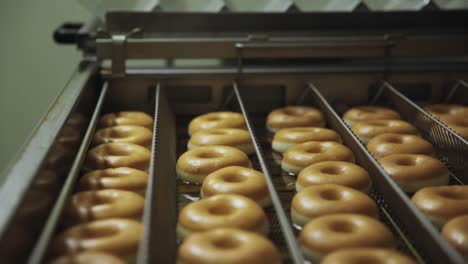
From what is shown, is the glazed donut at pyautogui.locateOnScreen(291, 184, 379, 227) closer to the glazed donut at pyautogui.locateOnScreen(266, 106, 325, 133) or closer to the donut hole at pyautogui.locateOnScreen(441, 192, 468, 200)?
the donut hole at pyautogui.locateOnScreen(441, 192, 468, 200)

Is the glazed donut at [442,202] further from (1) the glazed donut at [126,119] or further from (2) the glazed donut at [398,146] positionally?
(1) the glazed donut at [126,119]

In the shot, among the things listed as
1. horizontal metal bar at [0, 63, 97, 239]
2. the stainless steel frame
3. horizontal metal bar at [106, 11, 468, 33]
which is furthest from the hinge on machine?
horizontal metal bar at [0, 63, 97, 239]

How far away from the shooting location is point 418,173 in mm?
1920

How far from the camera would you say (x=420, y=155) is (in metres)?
2.05

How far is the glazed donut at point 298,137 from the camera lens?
2285mm

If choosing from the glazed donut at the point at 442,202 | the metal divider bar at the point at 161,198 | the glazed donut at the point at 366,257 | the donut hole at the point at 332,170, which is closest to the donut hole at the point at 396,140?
the donut hole at the point at 332,170

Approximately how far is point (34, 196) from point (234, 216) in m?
0.50

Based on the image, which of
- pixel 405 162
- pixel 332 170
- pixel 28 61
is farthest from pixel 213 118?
pixel 28 61

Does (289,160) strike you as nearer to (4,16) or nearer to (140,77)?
(140,77)

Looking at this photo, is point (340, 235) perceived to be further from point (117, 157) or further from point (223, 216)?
point (117, 157)

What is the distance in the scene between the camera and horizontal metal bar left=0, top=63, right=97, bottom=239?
1249 mm

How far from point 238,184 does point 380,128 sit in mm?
772

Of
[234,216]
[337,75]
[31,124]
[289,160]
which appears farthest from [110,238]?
[31,124]

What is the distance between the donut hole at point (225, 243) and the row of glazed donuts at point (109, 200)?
0.62 feet
